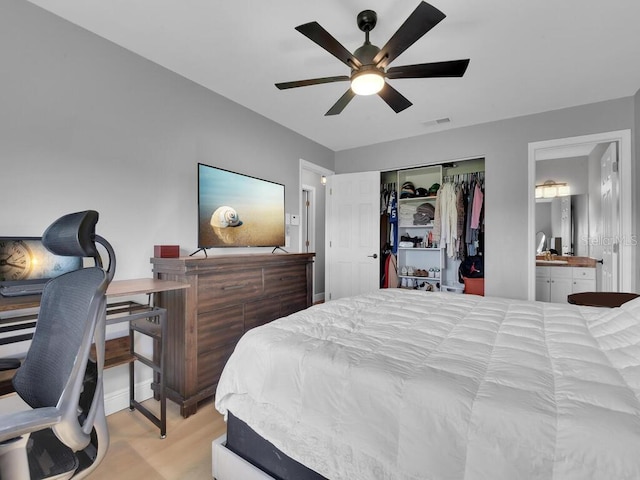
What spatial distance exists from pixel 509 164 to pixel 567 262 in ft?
5.18

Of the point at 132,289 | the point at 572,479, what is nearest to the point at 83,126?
the point at 132,289

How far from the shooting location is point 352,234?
14.7 feet

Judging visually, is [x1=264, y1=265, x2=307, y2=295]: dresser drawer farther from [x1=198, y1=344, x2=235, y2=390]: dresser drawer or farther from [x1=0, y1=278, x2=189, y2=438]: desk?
[x1=0, y1=278, x2=189, y2=438]: desk

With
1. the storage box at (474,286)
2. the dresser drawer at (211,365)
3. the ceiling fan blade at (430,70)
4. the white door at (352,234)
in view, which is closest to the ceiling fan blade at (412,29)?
the ceiling fan blade at (430,70)

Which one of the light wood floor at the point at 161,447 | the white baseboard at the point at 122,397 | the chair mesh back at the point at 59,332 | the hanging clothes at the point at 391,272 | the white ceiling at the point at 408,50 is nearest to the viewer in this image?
the chair mesh back at the point at 59,332

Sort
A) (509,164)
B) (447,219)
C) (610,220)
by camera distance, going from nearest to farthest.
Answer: (610,220), (509,164), (447,219)

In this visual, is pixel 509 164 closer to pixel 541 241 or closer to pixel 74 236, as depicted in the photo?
pixel 541 241

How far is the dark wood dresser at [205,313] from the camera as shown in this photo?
205 cm

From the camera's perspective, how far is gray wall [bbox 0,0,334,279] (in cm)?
174

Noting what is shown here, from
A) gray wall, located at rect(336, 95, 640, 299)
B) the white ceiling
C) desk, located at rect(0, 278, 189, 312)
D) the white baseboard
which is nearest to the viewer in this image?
desk, located at rect(0, 278, 189, 312)

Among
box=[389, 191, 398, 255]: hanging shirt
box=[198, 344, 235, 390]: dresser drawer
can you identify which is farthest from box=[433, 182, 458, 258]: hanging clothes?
box=[198, 344, 235, 390]: dresser drawer

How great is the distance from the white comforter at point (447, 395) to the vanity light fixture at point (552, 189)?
11.8ft

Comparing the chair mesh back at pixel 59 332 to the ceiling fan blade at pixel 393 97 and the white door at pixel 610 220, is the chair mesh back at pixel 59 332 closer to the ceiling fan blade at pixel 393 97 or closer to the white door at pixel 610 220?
the ceiling fan blade at pixel 393 97


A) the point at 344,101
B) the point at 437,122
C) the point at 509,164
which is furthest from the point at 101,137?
the point at 509,164
